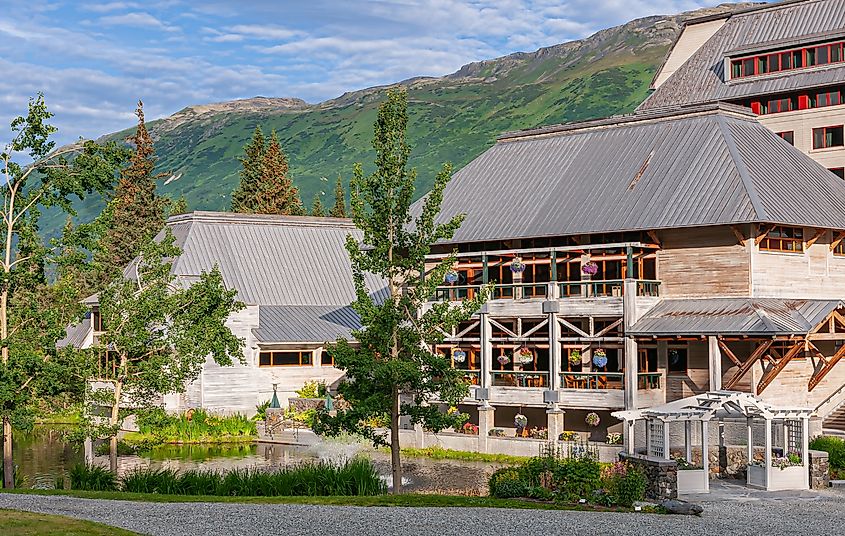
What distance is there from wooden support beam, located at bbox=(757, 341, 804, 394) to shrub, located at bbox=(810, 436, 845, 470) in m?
4.42

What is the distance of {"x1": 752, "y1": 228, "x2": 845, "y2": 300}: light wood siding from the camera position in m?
46.6

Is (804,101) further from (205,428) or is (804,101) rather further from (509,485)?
(509,485)

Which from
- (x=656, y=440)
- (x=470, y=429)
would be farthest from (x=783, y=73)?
(x=656, y=440)

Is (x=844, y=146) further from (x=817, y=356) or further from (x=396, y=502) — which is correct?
(x=396, y=502)

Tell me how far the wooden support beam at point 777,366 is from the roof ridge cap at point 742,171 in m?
4.79

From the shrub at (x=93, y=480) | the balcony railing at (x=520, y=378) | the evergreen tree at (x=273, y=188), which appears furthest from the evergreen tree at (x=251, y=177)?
the shrub at (x=93, y=480)

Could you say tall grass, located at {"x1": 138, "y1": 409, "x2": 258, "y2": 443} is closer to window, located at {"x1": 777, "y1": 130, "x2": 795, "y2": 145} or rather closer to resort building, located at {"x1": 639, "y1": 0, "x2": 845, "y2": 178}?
resort building, located at {"x1": 639, "y1": 0, "x2": 845, "y2": 178}

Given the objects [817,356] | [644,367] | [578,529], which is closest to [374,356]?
[578,529]

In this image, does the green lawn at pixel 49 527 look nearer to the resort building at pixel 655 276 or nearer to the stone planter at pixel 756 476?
the stone planter at pixel 756 476

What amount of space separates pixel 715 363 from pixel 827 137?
21107 mm

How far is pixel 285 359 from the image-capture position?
6531 centimetres

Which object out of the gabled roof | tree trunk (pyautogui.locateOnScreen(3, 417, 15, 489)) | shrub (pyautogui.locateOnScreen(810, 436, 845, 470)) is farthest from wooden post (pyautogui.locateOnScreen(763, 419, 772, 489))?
tree trunk (pyautogui.locateOnScreen(3, 417, 15, 489))

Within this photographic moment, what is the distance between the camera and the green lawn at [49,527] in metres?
23.9

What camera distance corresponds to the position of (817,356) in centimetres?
4906
